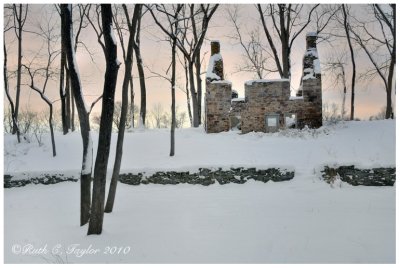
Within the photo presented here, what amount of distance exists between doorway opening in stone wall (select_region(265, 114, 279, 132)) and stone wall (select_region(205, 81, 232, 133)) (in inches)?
70.9

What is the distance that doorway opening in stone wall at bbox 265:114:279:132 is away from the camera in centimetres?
1684

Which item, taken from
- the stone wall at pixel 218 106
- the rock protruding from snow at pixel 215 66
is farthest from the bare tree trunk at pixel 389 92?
the rock protruding from snow at pixel 215 66

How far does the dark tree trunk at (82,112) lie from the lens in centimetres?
762

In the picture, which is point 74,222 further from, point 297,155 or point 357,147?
point 357,147

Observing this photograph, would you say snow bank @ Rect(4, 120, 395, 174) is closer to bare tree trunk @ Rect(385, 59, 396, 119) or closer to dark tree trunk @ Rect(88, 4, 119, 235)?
dark tree trunk @ Rect(88, 4, 119, 235)

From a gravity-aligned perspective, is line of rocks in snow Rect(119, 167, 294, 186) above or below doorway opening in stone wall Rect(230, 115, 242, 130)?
below

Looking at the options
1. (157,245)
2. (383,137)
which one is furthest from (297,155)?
Answer: (157,245)

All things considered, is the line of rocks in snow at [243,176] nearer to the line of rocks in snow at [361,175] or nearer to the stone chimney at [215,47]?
the line of rocks in snow at [361,175]

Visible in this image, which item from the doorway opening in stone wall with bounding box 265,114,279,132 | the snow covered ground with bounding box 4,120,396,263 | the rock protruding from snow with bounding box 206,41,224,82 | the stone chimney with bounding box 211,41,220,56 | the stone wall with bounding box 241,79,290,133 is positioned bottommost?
the snow covered ground with bounding box 4,120,396,263

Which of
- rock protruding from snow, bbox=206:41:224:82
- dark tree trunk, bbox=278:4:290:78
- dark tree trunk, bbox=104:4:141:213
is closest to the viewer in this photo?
dark tree trunk, bbox=104:4:141:213

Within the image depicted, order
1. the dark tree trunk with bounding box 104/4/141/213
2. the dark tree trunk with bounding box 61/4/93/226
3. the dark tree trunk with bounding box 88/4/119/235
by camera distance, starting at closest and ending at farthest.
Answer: the dark tree trunk with bounding box 88/4/119/235 → the dark tree trunk with bounding box 61/4/93/226 → the dark tree trunk with bounding box 104/4/141/213

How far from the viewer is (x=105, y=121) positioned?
22.4 ft

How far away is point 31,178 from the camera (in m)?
13.7

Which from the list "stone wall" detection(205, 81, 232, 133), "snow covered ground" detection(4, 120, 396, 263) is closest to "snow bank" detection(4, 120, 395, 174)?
"snow covered ground" detection(4, 120, 396, 263)
